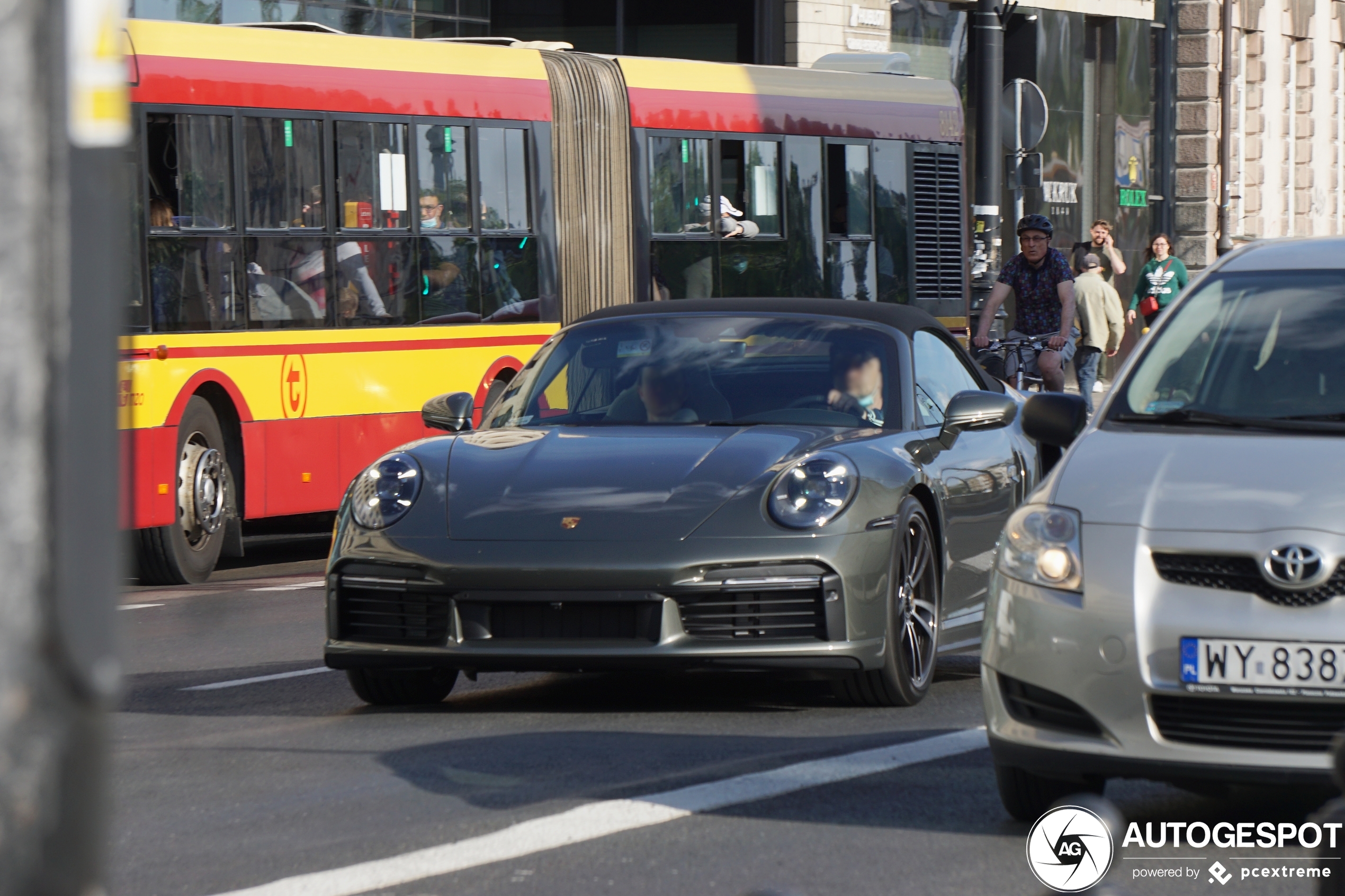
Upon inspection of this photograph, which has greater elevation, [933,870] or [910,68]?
[910,68]

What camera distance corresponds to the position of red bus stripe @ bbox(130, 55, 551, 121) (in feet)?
43.7

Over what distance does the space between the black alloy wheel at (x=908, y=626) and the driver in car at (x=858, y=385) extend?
48 cm

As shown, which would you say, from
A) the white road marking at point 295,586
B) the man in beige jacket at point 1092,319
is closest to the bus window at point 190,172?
the white road marking at point 295,586

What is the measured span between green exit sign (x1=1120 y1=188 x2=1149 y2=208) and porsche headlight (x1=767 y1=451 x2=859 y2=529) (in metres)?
30.6

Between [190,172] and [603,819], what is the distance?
8.94m

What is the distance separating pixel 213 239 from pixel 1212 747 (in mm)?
9728

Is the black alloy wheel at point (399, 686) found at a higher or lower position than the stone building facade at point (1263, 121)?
lower

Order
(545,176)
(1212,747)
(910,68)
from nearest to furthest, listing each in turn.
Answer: (1212,747) < (545,176) < (910,68)

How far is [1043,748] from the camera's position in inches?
200

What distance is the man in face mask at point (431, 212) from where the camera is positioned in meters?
15.4

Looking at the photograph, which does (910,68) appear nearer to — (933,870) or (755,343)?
(755,343)

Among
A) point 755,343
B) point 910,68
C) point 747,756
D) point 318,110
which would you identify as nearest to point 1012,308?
point 910,68

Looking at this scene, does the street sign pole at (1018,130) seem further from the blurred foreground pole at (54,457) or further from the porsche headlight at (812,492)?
the blurred foreground pole at (54,457)

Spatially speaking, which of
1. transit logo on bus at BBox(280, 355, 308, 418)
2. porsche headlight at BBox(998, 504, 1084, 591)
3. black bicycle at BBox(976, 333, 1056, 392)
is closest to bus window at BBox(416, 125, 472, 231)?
transit logo on bus at BBox(280, 355, 308, 418)
